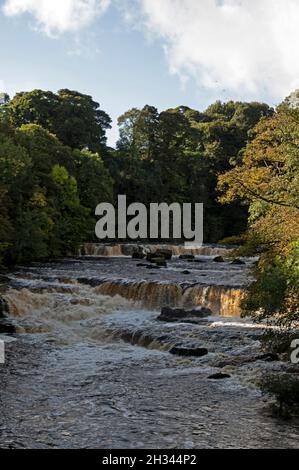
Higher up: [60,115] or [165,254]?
[60,115]

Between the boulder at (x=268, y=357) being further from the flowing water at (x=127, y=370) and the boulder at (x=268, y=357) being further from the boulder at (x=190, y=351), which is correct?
the boulder at (x=190, y=351)

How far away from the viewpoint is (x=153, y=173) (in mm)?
55688

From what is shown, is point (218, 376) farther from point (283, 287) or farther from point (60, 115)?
point (60, 115)

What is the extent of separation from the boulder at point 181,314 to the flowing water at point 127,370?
14.7 inches

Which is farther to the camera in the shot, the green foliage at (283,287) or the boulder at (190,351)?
the boulder at (190,351)

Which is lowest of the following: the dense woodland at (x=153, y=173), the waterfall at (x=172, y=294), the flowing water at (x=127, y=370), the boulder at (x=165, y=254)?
the flowing water at (x=127, y=370)

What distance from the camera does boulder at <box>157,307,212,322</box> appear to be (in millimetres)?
17211

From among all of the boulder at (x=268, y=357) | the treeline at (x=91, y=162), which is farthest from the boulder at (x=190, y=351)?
the treeline at (x=91, y=162)

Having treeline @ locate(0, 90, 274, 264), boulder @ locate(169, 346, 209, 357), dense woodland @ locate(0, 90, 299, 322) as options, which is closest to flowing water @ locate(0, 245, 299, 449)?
boulder @ locate(169, 346, 209, 357)

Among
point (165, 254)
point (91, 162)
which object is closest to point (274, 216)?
point (165, 254)

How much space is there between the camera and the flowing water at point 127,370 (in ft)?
26.9

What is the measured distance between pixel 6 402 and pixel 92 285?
12.5m

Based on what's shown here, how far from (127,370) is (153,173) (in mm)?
44719

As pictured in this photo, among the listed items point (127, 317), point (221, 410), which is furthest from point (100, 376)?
point (127, 317)
